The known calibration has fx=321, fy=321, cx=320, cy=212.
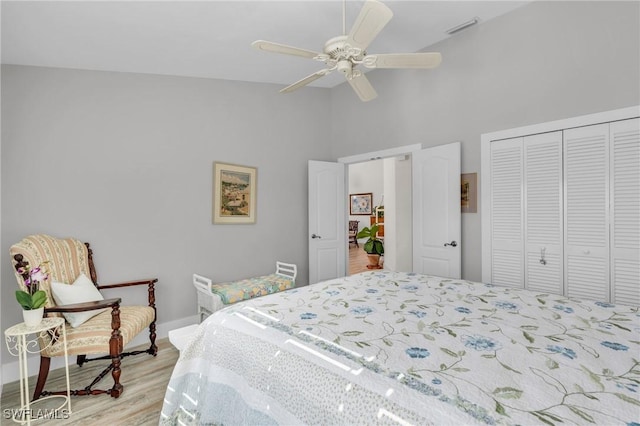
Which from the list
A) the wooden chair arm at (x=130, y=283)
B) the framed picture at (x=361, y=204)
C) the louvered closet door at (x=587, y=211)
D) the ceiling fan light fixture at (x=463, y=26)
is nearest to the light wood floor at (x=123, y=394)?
the wooden chair arm at (x=130, y=283)

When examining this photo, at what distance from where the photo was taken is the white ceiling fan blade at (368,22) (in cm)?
166

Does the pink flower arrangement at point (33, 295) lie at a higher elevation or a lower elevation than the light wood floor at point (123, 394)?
higher

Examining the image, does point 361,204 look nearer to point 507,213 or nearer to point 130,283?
point 507,213

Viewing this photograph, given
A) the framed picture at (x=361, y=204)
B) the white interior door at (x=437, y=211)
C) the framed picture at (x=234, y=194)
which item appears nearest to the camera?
the white interior door at (x=437, y=211)

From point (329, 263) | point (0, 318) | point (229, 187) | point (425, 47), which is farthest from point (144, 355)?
point (425, 47)

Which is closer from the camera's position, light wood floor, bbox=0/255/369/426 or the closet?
light wood floor, bbox=0/255/369/426

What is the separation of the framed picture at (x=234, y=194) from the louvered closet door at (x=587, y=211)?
3268mm

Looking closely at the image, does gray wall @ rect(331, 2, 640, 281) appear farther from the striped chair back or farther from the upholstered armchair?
the striped chair back

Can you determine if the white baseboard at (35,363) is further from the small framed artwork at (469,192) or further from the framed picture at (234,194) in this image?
the small framed artwork at (469,192)

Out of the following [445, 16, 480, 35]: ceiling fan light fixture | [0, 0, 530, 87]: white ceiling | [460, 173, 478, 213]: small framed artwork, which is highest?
[445, 16, 480, 35]: ceiling fan light fixture

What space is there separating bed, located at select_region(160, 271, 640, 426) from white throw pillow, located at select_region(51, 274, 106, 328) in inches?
50.5

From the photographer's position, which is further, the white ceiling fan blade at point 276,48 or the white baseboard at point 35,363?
the white baseboard at point 35,363

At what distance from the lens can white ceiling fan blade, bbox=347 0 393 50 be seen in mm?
1663

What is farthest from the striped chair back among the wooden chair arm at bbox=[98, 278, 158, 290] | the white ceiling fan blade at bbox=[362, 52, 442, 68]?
the white ceiling fan blade at bbox=[362, 52, 442, 68]
